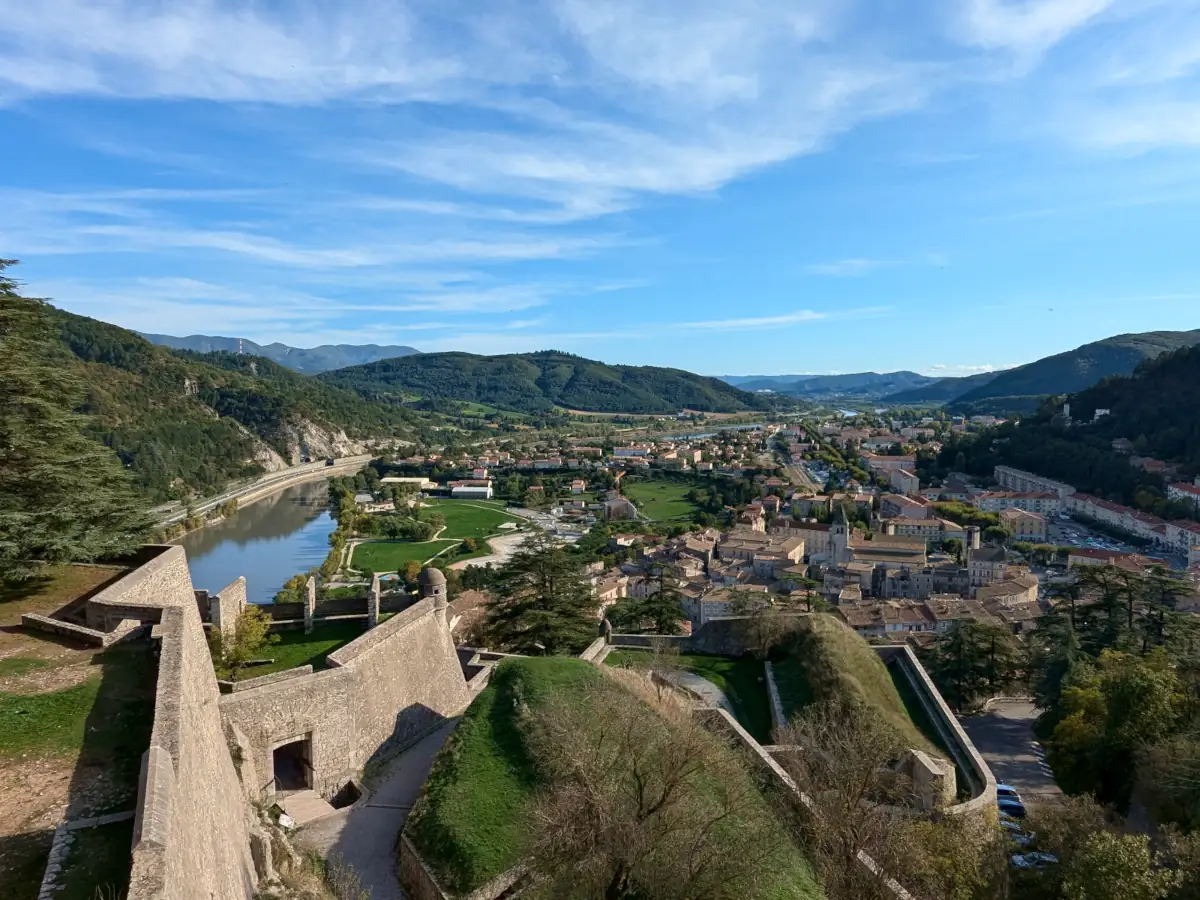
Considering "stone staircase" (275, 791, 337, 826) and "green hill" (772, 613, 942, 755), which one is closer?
"stone staircase" (275, 791, 337, 826)

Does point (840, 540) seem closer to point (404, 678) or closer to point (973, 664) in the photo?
point (973, 664)

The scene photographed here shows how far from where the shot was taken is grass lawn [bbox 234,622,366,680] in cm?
1262

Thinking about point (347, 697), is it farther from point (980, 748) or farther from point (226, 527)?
point (226, 527)

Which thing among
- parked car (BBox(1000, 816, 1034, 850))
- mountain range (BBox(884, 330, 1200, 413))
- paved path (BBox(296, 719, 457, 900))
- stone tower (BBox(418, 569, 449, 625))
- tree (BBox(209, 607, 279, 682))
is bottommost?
parked car (BBox(1000, 816, 1034, 850))

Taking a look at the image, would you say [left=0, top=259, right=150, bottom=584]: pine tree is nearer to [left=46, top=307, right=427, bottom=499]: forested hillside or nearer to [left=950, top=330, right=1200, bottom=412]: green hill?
[left=46, top=307, right=427, bottom=499]: forested hillside

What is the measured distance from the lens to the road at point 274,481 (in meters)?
64.8

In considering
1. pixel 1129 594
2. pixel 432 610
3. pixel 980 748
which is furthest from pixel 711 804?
pixel 1129 594

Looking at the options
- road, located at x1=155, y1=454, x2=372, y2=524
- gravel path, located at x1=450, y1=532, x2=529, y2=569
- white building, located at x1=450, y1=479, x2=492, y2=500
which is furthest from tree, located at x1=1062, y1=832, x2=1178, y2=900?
white building, located at x1=450, y1=479, x2=492, y2=500

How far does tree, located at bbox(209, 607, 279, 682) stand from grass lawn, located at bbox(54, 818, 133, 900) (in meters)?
6.15

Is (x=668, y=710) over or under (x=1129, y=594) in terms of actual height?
over

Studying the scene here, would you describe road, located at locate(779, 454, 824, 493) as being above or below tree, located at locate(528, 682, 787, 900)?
below

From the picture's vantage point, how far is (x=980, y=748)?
1936cm

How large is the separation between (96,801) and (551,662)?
7626mm

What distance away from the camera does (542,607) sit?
56.7ft
